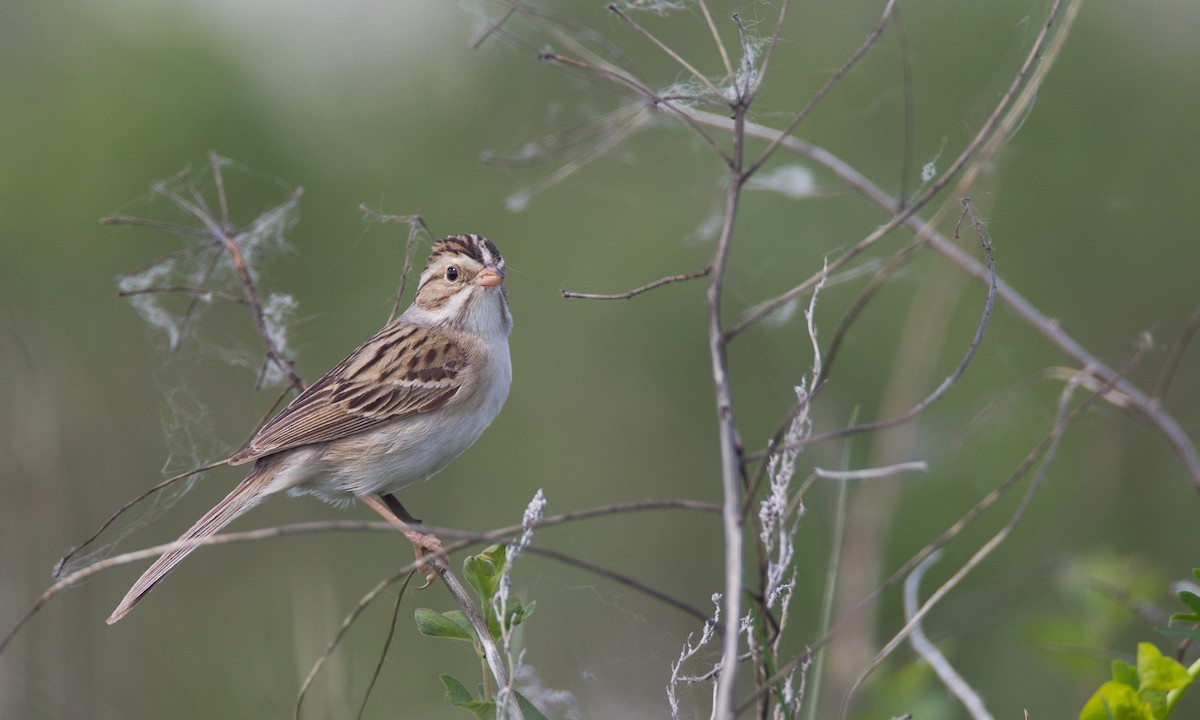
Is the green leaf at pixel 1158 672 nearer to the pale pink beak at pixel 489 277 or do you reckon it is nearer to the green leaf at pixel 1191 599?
the green leaf at pixel 1191 599

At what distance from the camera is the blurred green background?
6098mm

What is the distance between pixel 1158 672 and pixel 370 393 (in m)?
2.88

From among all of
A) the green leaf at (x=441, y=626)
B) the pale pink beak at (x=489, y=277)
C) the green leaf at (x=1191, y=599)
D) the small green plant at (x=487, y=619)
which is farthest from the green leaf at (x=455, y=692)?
the pale pink beak at (x=489, y=277)

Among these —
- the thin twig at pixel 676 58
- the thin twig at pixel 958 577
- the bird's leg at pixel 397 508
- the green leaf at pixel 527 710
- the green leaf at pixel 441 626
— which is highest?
the thin twig at pixel 676 58

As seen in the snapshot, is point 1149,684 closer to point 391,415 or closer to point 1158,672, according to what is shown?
point 1158,672

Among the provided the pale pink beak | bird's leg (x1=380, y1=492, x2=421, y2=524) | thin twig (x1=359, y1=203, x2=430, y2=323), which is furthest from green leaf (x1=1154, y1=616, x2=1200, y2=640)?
the pale pink beak

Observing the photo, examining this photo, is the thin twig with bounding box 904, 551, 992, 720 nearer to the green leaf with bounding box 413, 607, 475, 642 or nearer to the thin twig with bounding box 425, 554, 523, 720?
the thin twig with bounding box 425, 554, 523, 720

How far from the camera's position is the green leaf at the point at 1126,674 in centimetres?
191

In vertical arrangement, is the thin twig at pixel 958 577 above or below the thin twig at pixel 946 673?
above

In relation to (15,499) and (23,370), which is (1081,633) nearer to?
(15,499)

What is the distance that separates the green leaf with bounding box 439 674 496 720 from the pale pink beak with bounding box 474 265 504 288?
2.24m

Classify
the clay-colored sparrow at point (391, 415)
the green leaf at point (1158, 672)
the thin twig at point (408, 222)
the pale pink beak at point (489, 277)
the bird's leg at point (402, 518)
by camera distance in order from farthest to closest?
the pale pink beak at point (489, 277) < the clay-colored sparrow at point (391, 415) < the bird's leg at point (402, 518) < the thin twig at point (408, 222) < the green leaf at point (1158, 672)

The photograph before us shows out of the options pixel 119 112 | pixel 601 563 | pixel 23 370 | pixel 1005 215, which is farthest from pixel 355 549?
pixel 1005 215

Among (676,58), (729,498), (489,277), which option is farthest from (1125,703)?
(489,277)
